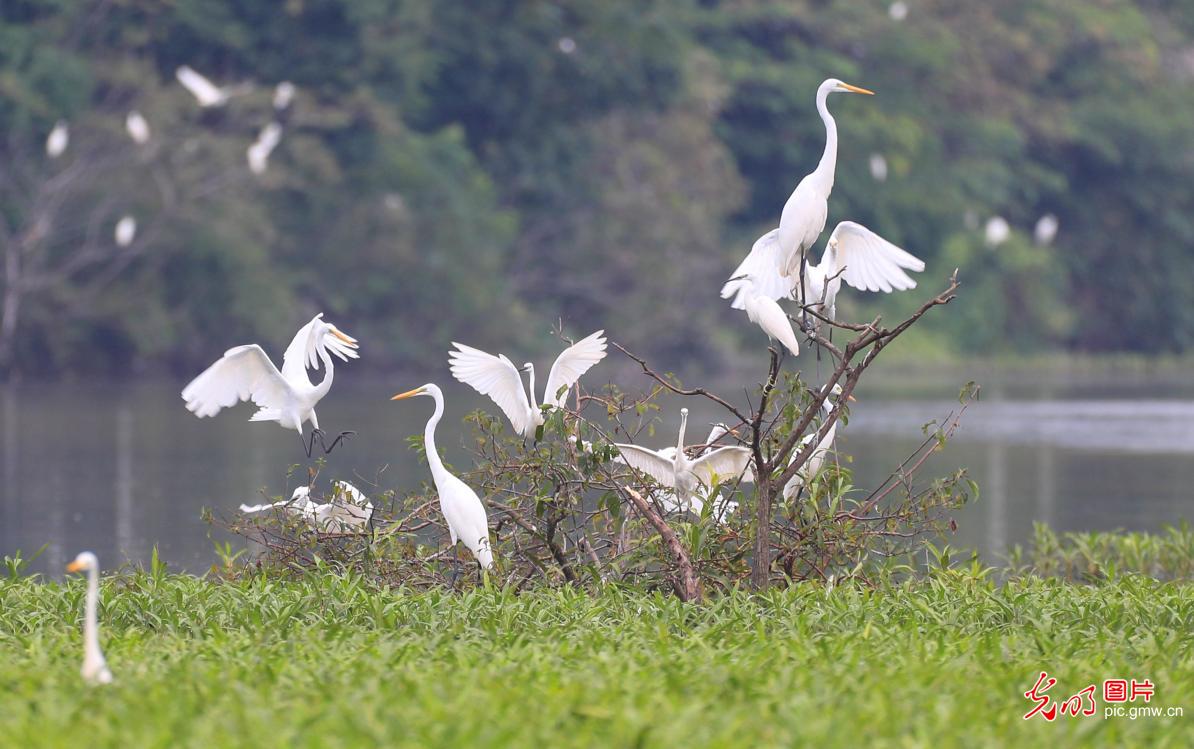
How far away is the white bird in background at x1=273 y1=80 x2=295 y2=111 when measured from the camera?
26.7 metres

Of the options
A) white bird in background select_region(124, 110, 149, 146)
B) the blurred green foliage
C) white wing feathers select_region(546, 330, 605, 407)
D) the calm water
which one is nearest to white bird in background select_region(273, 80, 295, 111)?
the blurred green foliage

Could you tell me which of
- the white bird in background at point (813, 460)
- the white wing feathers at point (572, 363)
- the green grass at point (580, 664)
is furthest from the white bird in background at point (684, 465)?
the green grass at point (580, 664)

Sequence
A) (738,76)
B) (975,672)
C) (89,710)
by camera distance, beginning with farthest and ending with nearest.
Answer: (738,76), (975,672), (89,710)

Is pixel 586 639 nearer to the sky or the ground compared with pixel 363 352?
nearer to the sky

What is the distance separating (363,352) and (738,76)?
9.47 meters

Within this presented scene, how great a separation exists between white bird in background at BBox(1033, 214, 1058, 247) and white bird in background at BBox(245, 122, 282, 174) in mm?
17018

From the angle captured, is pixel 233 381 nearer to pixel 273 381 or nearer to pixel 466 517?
pixel 273 381

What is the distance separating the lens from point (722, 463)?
25.9 feet

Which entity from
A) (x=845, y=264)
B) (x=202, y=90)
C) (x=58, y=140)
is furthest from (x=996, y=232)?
(x=845, y=264)

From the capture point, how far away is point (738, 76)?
3472cm

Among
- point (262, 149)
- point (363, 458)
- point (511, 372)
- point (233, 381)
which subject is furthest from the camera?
point (262, 149)

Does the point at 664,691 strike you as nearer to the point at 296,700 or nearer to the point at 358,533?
the point at 296,700

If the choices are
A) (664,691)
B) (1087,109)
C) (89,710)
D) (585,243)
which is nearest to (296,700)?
(89,710)

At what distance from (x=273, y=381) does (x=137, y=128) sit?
18.8m
